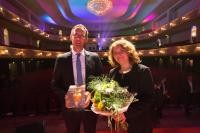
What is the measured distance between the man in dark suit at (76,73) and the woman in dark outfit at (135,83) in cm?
47

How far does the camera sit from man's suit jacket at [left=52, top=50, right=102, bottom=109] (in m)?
2.96

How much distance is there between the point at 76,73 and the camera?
116 inches

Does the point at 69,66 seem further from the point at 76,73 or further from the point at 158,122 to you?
the point at 158,122

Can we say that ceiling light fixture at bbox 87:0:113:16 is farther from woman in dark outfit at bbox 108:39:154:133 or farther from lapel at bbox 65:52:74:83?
woman in dark outfit at bbox 108:39:154:133

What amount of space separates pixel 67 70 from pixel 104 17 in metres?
12.7

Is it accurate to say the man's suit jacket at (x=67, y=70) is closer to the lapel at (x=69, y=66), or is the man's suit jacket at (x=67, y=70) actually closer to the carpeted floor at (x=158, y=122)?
the lapel at (x=69, y=66)

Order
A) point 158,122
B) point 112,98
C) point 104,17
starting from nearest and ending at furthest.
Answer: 1. point 112,98
2. point 158,122
3. point 104,17

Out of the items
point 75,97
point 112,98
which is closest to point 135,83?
point 112,98

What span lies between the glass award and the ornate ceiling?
973 centimetres

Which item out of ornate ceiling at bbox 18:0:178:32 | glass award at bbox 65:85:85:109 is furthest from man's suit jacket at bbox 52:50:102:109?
ornate ceiling at bbox 18:0:178:32

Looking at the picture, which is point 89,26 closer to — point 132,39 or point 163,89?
point 132,39

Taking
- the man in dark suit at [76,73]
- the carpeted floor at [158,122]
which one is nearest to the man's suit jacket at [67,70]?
the man in dark suit at [76,73]

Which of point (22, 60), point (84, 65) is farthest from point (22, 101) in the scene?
point (84, 65)

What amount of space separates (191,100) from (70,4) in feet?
→ 30.1
